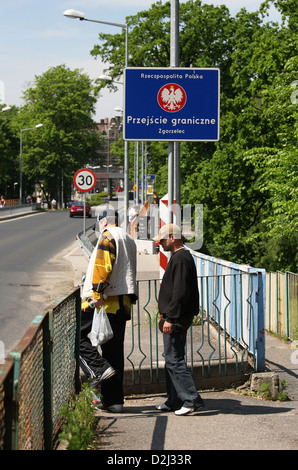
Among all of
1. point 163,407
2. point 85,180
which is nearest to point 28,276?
point 85,180

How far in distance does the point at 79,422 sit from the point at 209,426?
122 centimetres

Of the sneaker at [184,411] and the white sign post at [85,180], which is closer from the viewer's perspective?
the sneaker at [184,411]

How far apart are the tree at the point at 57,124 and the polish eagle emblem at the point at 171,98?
7845cm

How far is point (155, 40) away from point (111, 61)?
11.9ft

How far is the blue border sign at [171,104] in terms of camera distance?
862 cm

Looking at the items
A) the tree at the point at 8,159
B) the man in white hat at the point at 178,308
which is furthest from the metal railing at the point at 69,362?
the tree at the point at 8,159

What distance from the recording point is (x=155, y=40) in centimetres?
4094

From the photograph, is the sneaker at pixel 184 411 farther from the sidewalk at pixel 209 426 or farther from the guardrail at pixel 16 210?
the guardrail at pixel 16 210

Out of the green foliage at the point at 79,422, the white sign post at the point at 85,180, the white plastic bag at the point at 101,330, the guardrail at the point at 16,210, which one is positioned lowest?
the guardrail at the point at 16,210

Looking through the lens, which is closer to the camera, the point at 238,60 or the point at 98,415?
the point at 98,415

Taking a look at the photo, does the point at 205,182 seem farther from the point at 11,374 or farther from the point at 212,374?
the point at 11,374

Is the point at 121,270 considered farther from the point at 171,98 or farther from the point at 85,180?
the point at 85,180

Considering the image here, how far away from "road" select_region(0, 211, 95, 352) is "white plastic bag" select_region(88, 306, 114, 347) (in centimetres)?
416
